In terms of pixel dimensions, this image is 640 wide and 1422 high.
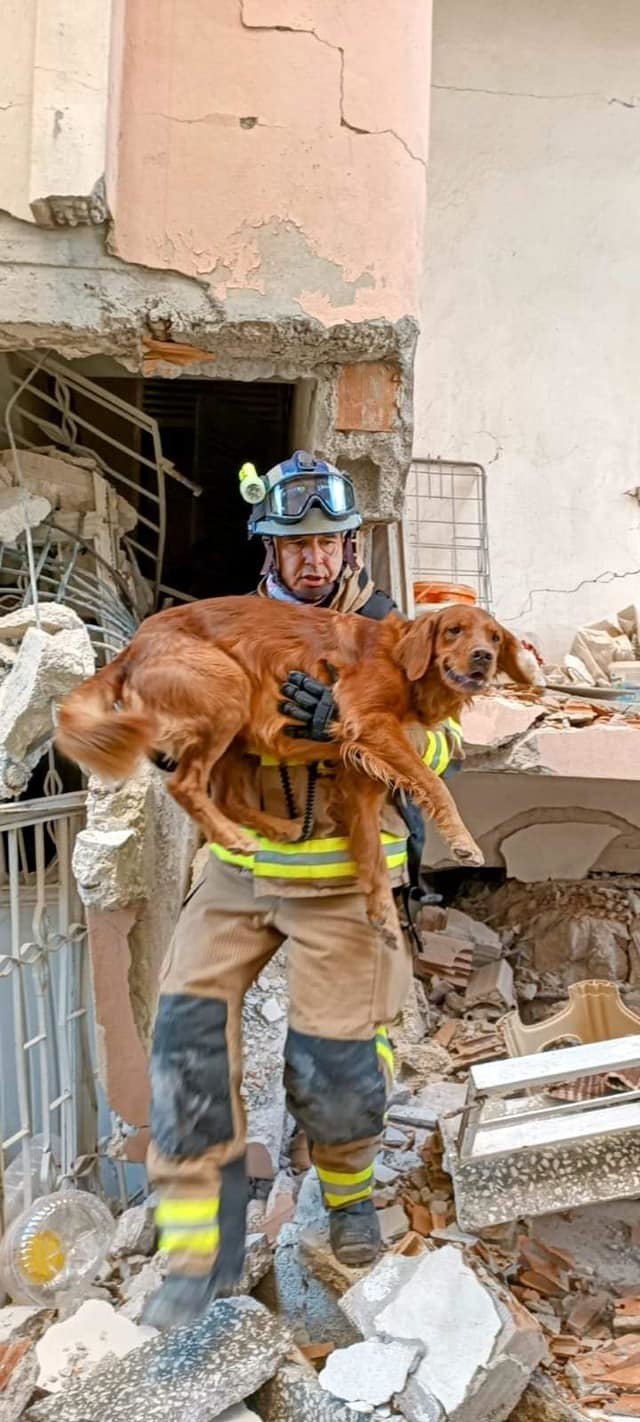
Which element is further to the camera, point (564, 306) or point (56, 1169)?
point (564, 306)

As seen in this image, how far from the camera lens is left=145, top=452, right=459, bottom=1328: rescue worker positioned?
246 centimetres

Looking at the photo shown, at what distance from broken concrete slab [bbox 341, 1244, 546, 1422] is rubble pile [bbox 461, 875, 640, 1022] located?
8.98ft

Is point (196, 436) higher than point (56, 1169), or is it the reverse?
point (196, 436)

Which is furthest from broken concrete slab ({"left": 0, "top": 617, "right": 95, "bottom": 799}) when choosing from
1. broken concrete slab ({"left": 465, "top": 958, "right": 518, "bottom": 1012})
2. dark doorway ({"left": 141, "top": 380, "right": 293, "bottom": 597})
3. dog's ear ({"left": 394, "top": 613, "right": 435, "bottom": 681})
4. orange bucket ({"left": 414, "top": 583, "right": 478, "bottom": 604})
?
dark doorway ({"left": 141, "top": 380, "right": 293, "bottom": 597})

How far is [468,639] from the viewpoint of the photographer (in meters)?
2.36

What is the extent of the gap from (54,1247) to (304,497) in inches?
108

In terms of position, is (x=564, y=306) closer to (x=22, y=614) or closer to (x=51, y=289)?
(x=51, y=289)

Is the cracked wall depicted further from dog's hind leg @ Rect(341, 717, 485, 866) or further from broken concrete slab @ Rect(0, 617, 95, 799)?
dog's hind leg @ Rect(341, 717, 485, 866)

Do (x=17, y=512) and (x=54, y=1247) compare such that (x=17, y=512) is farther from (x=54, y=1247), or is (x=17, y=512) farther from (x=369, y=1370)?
(x=369, y=1370)

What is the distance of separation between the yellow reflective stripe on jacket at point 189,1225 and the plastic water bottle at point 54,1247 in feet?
3.48

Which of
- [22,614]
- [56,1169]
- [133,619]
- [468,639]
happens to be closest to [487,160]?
[133,619]

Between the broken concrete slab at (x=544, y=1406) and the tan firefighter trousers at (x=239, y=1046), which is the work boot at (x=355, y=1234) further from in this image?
the broken concrete slab at (x=544, y=1406)

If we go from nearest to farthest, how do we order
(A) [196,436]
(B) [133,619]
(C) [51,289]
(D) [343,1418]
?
(D) [343,1418], (C) [51,289], (B) [133,619], (A) [196,436]

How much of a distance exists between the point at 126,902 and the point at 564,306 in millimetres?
5321
